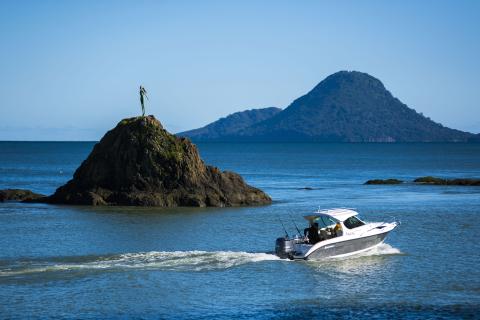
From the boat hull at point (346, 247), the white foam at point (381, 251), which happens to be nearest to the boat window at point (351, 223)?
the boat hull at point (346, 247)

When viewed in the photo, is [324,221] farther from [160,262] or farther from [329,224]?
[160,262]

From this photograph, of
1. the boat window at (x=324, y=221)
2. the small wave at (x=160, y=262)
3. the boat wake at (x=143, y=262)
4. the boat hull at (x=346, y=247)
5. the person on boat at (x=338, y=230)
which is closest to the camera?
the boat wake at (x=143, y=262)

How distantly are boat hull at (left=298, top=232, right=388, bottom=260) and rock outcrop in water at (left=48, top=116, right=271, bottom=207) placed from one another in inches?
869

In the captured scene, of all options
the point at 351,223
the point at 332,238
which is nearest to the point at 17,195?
the point at 351,223

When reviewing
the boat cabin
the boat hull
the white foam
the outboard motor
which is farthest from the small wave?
the white foam

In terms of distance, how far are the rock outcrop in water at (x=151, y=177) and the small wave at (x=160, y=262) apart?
74.7ft

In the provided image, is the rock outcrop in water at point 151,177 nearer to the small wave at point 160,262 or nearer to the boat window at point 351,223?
the boat window at point 351,223

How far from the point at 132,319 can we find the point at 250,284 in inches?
263

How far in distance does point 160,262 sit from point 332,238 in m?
8.43

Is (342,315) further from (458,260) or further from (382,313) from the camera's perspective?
(458,260)

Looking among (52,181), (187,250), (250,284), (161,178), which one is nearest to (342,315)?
(250,284)

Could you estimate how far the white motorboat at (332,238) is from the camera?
36.9 m

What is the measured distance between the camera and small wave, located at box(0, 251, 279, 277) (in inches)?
1345

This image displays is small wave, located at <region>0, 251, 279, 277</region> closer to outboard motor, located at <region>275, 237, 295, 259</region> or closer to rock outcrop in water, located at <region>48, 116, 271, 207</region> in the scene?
outboard motor, located at <region>275, 237, 295, 259</region>
